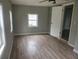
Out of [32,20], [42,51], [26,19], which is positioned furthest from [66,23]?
[26,19]

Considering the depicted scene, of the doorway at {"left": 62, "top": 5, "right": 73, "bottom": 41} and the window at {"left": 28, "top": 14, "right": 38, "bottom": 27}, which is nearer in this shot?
the doorway at {"left": 62, "top": 5, "right": 73, "bottom": 41}

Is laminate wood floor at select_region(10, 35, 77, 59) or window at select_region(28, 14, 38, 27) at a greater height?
window at select_region(28, 14, 38, 27)

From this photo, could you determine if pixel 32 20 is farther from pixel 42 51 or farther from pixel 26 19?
pixel 42 51

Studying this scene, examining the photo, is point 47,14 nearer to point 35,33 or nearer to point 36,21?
point 36,21

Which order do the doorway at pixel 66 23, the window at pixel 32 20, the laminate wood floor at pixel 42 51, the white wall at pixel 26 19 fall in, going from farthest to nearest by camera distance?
the window at pixel 32 20
the white wall at pixel 26 19
the doorway at pixel 66 23
the laminate wood floor at pixel 42 51

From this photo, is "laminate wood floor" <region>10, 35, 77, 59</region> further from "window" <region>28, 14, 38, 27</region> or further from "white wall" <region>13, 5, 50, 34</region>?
"window" <region>28, 14, 38, 27</region>

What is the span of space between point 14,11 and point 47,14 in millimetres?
2628

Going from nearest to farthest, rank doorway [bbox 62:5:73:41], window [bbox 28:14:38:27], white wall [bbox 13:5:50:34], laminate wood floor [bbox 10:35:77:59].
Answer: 1. laminate wood floor [bbox 10:35:77:59]
2. doorway [bbox 62:5:73:41]
3. white wall [bbox 13:5:50:34]
4. window [bbox 28:14:38:27]

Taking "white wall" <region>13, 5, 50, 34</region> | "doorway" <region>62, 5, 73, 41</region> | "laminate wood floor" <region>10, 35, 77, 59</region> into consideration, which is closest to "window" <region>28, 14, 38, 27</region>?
"white wall" <region>13, 5, 50, 34</region>

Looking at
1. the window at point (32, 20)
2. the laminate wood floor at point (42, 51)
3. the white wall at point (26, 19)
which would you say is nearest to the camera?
the laminate wood floor at point (42, 51)

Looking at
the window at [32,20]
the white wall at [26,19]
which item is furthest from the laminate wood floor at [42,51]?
the window at [32,20]

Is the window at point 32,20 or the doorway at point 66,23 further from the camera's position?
the window at point 32,20

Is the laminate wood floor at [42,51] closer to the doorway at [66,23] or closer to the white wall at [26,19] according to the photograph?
the doorway at [66,23]

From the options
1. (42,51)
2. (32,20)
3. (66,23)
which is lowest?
(42,51)
